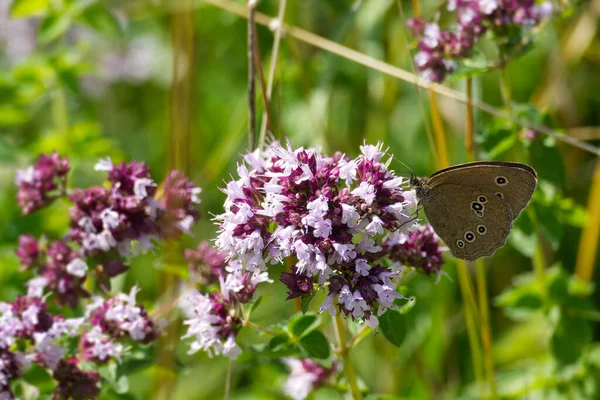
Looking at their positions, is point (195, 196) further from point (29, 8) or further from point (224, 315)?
point (29, 8)

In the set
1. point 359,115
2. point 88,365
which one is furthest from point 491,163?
point 359,115

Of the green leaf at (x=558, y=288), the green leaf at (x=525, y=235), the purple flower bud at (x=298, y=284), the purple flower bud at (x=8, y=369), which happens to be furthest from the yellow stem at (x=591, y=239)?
the purple flower bud at (x=8, y=369)

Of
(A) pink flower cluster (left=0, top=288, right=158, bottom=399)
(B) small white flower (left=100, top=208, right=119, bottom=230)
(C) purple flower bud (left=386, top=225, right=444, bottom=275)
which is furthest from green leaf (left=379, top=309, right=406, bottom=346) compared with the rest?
(B) small white flower (left=100, top=208, right=119, bottom=230)

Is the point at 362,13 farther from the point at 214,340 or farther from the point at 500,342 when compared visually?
the point at 214,340

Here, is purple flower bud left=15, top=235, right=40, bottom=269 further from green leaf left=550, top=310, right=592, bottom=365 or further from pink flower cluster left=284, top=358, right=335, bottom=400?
green leaf left=550, top=310, right=592, bottom=365

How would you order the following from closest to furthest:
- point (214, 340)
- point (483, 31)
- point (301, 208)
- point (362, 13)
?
point (301, 208)
point (214, 340)
point (483, 31)
point (362, 13)
